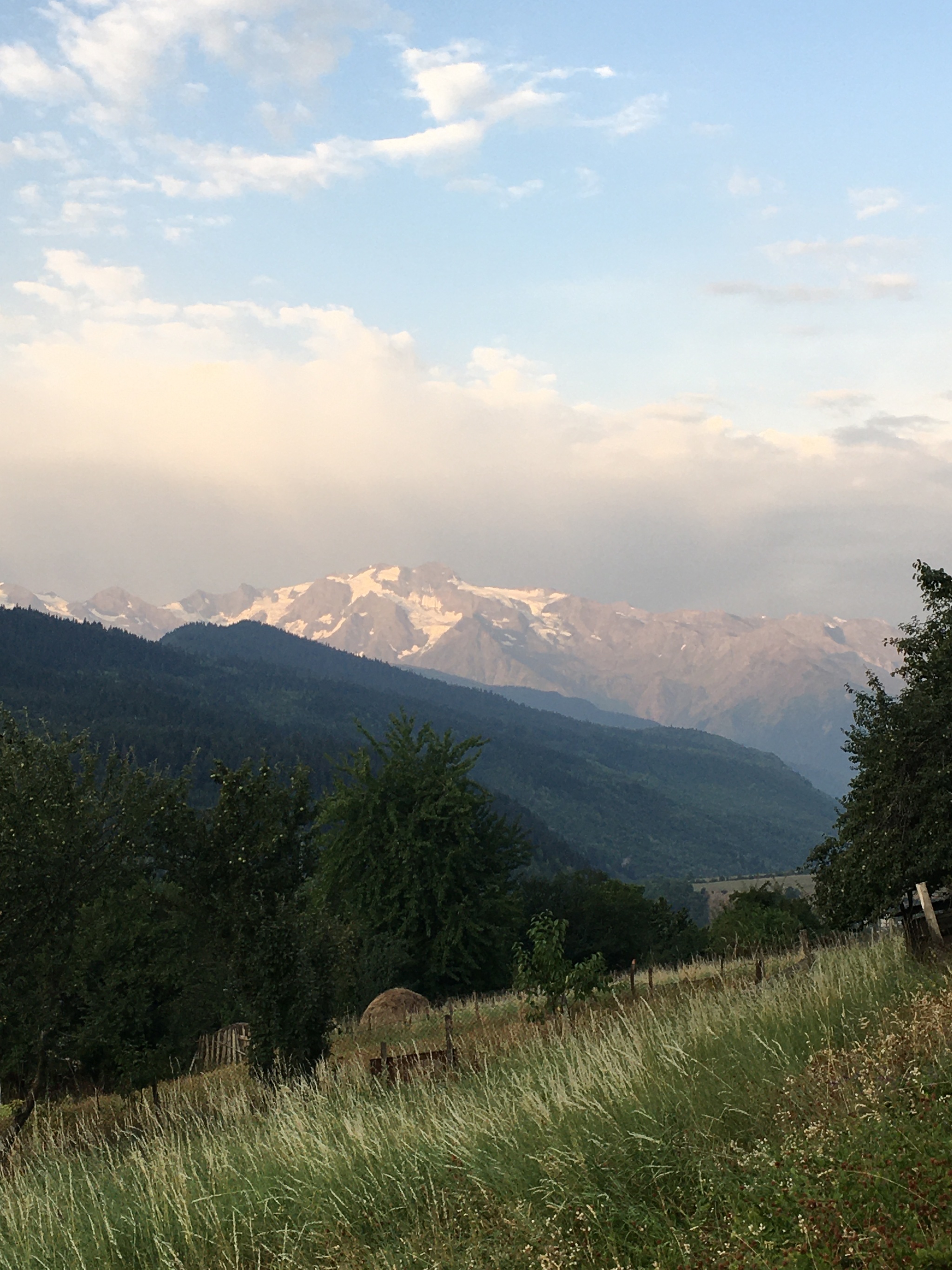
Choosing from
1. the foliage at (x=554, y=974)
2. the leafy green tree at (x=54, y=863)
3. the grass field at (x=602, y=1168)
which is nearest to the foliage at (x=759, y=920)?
the foliage at (x=554, y=974)

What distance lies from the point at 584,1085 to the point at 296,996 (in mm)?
15591

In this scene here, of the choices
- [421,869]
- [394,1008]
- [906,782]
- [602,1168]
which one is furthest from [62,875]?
[421,869]

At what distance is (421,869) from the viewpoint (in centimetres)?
5575

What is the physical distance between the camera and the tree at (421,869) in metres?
54.9

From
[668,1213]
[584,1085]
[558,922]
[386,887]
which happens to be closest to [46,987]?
[558,922]

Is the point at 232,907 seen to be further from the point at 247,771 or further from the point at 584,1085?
the point at 584,1085

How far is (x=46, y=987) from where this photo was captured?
68.2 feet

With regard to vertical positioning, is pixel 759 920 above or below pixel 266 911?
below

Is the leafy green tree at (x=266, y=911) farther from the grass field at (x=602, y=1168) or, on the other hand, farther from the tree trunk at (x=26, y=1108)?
the grass field at (x=602, y=1168)

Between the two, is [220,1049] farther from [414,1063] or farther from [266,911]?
[414,1063]

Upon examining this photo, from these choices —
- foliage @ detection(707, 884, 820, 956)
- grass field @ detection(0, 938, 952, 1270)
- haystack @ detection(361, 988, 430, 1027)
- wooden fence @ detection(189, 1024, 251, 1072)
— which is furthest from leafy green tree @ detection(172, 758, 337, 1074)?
foliage @ detection(707, 884, 820, 956)

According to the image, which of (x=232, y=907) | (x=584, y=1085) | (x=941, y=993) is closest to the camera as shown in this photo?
(x=584, y=1085)

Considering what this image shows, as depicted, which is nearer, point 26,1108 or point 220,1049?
point 26,1108

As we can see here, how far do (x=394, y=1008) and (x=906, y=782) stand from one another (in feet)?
92.7
